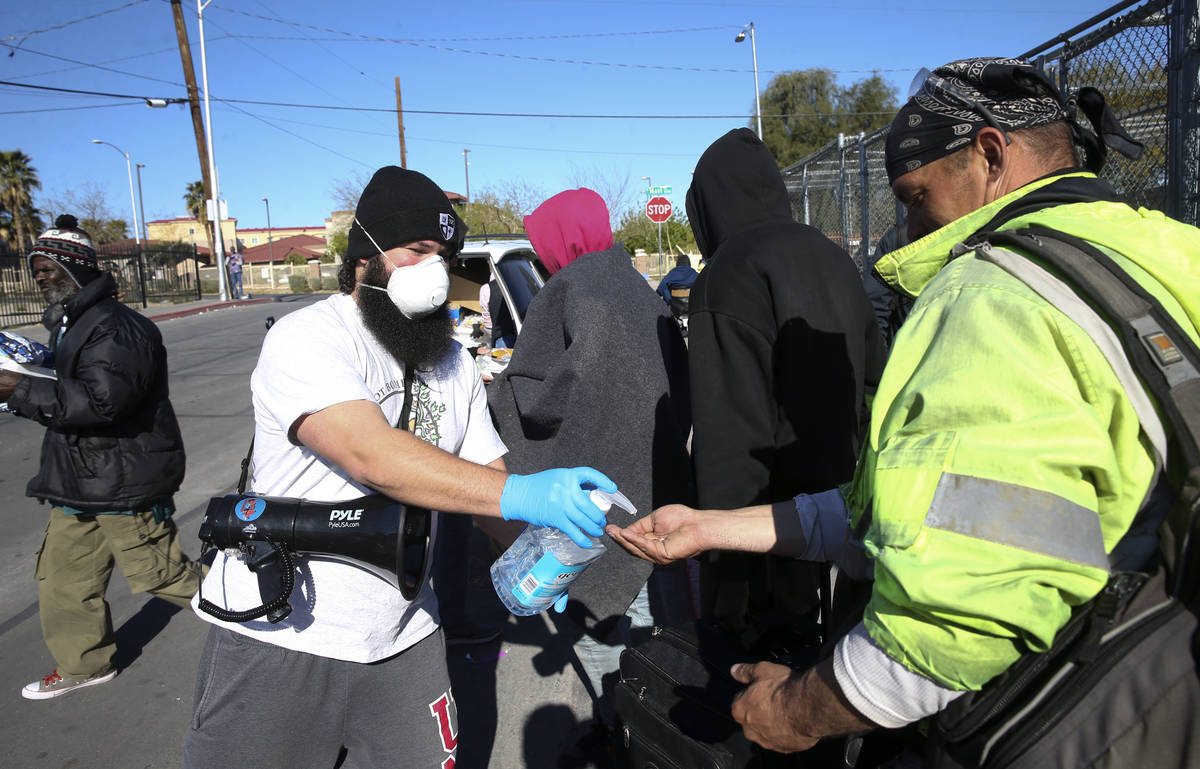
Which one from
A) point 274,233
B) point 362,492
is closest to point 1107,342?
point 362,492

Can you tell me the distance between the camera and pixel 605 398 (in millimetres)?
2840

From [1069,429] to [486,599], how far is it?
403 centimetres

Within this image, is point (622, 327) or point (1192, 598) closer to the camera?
point (1192, 598)

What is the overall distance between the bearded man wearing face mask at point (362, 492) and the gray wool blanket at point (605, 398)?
1.86 feet

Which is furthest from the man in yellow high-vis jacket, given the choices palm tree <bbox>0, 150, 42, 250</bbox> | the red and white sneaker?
palm tree <bbox>0, 150, 42, 250</bbox>

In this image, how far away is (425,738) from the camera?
217 cm

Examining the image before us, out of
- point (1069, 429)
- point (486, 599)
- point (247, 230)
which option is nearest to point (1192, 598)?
point (1069, 429)

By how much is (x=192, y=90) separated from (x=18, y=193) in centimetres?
1893

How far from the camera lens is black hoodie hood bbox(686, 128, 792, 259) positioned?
112 inches

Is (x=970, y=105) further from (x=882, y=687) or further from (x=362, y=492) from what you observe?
(x=362, y=492)

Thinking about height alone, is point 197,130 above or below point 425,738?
above

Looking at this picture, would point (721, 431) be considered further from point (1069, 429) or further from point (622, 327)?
point (1069, 429)

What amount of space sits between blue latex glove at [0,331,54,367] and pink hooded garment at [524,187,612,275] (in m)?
2.31

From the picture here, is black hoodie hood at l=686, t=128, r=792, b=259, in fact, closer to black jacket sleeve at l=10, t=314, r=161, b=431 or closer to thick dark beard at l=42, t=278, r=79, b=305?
black jacket sleeve at l=10, t=314, r=161, b=431
